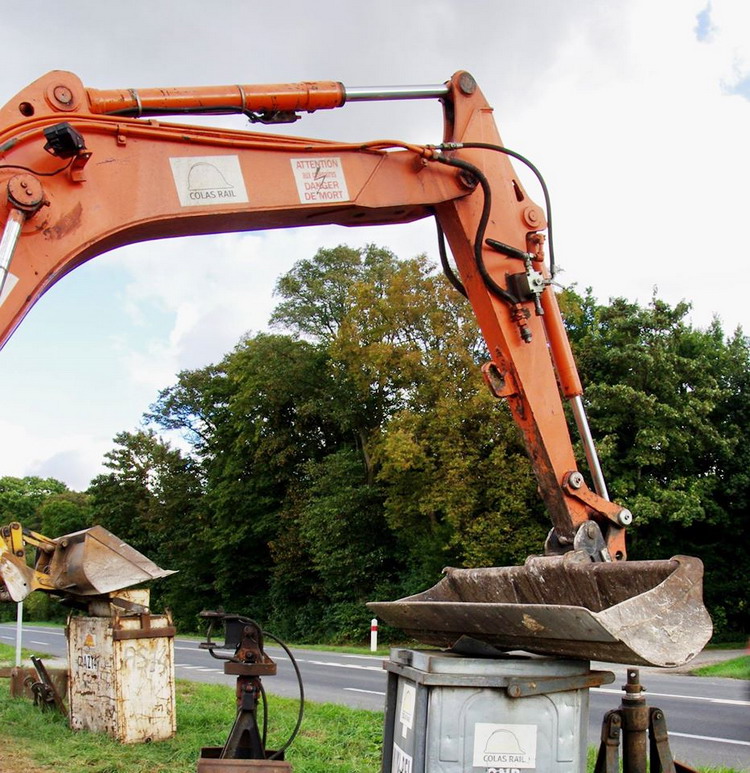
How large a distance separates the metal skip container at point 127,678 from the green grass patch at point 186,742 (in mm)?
166

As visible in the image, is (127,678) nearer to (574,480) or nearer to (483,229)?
(574,480)

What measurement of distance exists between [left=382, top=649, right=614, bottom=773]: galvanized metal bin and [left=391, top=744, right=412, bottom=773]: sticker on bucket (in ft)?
0.07

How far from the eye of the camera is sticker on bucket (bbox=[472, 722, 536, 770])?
3.42 meters

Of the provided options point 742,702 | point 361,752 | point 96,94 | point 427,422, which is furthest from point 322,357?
point 96,94

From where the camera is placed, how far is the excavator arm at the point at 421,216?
387 cm

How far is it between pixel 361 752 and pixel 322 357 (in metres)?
28.0

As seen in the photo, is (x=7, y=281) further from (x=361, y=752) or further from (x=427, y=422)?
(x=427, y=422)

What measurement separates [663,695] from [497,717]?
371 inches

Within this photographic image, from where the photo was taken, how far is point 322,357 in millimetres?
35125

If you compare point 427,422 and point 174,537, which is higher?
point 427,422

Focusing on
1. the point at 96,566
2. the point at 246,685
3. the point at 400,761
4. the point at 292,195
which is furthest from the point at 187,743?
the point at 292,195

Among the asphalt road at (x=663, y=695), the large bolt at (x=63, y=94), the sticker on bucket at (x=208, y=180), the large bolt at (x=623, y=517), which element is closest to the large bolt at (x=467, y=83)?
the sticker on bucket at (x=208, y=180)

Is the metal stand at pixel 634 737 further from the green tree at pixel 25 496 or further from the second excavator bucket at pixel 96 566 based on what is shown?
the green tree at pixel 25 496

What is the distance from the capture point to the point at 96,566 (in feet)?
28.9
